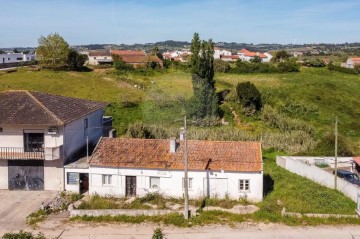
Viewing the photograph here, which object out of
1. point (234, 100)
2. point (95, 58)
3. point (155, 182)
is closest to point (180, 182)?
point (155, 182)

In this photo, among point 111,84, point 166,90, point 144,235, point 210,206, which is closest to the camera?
point 144,235

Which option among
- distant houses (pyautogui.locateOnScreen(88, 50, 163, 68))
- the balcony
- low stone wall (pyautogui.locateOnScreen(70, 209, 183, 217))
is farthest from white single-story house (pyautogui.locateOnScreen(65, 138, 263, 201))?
distant houses (pyautogui.locateOnScreen(88, 50, 163, 68))

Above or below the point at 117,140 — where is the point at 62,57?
above

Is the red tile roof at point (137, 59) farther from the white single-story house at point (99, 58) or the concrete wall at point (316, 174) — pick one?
the concrete wall at point (316, 174)

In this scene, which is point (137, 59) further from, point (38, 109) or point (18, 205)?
point (18, 205)

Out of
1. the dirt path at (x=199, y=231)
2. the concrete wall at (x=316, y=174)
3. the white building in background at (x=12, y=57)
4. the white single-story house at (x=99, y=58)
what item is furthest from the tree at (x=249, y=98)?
the white building in background at (x=12, y=57)

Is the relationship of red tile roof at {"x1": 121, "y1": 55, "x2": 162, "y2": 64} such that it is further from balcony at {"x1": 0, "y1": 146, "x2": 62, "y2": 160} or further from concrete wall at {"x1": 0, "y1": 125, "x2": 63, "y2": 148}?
balcony at {"x1": 0, "y1": 146, "x2": 62, "y2": 160}

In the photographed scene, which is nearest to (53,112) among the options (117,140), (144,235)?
(117,140)

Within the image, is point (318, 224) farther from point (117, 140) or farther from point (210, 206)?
point (117, 140)
